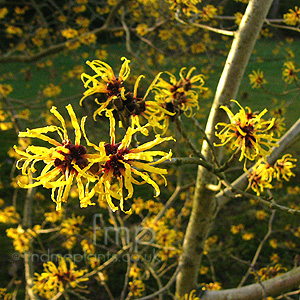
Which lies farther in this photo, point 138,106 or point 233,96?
point 233,96

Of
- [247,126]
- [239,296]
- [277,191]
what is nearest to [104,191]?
[247,126]

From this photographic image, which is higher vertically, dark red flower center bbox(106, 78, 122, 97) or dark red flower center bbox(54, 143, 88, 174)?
dark red flower center bbox(106, 78, 122, 97)

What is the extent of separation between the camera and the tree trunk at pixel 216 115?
1498 millimetres

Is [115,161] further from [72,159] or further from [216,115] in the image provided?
[216,115]

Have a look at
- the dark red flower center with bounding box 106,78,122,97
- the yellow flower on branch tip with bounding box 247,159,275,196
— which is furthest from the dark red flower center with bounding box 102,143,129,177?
the yellow flower on branch tip with bounding box 247,159,275,196

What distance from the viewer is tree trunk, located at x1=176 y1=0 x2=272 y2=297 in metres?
1.50

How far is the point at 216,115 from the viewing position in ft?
5.28

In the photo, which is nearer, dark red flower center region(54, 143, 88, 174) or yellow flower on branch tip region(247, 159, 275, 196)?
dark red flower center region(54, 143, 88, 174)

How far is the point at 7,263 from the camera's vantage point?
3.70m

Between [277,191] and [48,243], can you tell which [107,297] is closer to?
[48,243]

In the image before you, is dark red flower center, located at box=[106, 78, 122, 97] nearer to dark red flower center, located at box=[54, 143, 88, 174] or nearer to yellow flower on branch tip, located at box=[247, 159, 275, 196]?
dark red flower center, located at box=[54, 143, 88, 174]

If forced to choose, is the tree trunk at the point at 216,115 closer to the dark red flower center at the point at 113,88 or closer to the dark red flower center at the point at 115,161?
the dark red flower center at the point at 113,88

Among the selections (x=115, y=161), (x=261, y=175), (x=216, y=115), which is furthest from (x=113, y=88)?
(x=261, y=175)

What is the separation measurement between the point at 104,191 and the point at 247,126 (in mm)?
591
